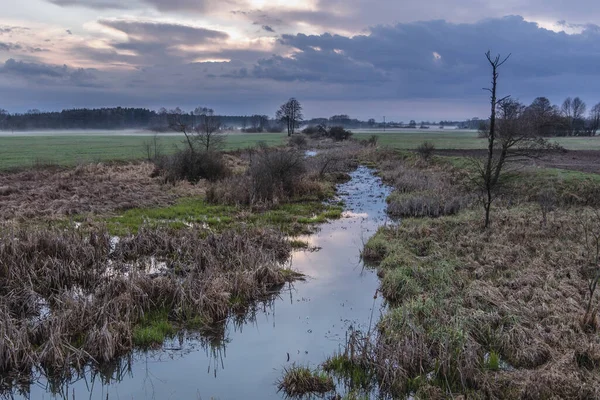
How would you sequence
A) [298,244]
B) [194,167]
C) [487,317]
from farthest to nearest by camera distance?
[194,167], [298,244], [487,317]

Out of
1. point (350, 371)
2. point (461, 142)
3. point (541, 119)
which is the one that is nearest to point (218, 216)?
point (350, 371)

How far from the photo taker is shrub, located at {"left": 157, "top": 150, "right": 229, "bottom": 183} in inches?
1111

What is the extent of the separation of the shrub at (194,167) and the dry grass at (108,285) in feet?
46.9

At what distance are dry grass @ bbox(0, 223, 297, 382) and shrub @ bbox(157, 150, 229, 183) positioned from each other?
14.3 m

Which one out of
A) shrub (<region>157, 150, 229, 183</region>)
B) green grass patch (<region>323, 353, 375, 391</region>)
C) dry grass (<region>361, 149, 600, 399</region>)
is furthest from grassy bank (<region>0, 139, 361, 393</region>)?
shrub (<region>157, 150, 229, 183</region>)

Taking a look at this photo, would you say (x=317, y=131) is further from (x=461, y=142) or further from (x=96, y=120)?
(x=96, y=120)

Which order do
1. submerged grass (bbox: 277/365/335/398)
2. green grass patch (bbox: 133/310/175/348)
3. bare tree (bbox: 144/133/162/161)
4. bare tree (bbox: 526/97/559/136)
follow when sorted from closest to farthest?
submerged grass (bbox: 277/365/335/398)
green grass patch (bbox: 133/310/175/348)
bare tree (bbox: 144/133/162/161)
bare tree (bbox: 526/97/559/136)

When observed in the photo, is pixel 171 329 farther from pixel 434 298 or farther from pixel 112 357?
pixel 434 298

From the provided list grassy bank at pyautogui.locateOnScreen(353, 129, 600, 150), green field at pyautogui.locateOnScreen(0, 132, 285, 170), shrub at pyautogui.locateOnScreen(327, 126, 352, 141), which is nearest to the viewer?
green field at pyautogui.locateOnScreen(0, 132, 285, 170)

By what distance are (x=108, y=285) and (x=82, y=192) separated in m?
14.0

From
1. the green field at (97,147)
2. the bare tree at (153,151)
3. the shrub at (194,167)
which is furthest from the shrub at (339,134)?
the shrub at (194,167)

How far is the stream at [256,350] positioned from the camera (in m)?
7.04

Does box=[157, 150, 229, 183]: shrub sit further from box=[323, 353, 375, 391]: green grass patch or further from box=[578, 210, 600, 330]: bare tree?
box=[323, 353, 375, 391]: green grass patch

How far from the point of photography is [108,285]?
959cm
